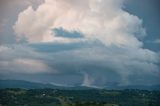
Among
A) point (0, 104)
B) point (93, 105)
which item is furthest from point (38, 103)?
A: point (0, 104)

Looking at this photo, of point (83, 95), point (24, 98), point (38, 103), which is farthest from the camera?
point (38, 103)

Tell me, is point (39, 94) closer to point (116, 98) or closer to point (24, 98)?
point (24, 98)

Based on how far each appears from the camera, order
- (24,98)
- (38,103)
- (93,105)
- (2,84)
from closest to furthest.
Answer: (2,84)
(93,105)
(24,98)
(38,103)

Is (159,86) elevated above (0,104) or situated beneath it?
elevated above

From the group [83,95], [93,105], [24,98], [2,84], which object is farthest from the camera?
[24,98]

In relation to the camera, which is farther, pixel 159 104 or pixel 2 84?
pixel 159 104

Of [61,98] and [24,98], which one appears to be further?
[24,98]

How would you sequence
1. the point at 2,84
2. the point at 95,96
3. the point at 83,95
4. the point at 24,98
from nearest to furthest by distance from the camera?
1. the point at 2,84
2. the point at 83,95
3. the point at 95,96
4. the point at 24,98

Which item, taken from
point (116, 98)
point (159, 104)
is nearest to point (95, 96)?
point (116, 98)

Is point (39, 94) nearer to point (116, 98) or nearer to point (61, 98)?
point (61, 98)
